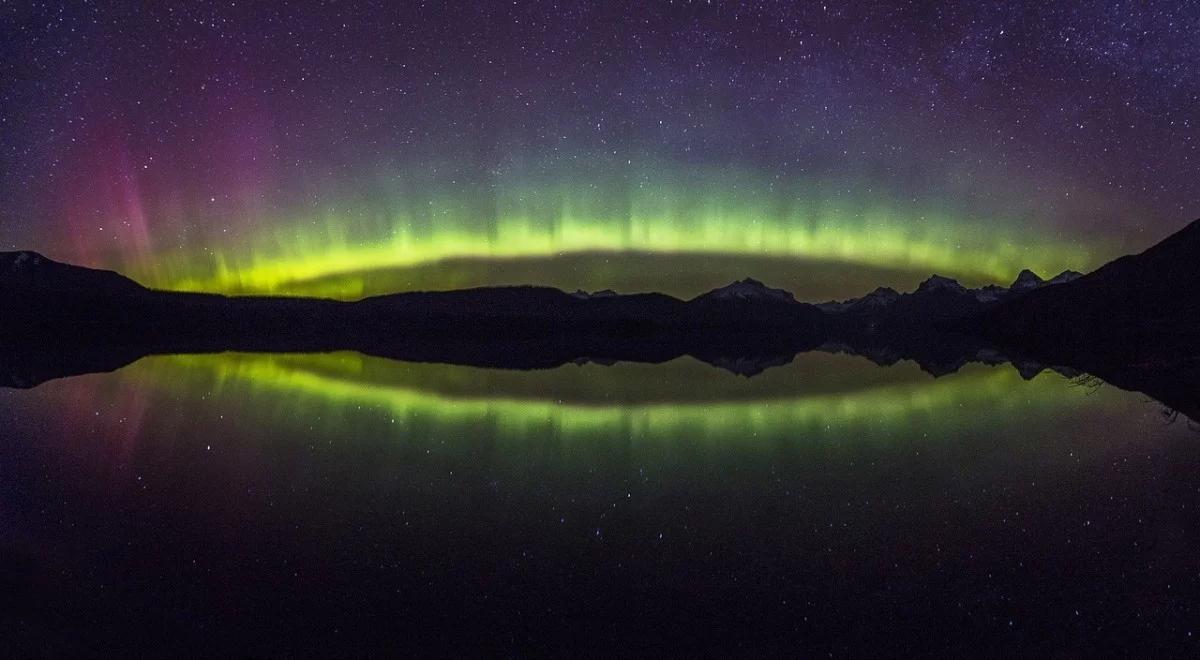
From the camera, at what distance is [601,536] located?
23.0 feet

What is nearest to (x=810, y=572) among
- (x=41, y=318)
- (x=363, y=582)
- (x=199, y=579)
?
(x=363, y=582)

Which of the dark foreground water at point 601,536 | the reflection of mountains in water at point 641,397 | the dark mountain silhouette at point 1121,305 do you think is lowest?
the dark foreground water at point 601,536

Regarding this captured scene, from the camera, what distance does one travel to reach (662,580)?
589 centimetres

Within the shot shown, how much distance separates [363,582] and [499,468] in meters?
4.67

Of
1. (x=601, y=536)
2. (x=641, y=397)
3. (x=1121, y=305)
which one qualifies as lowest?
(x=601, y=536)

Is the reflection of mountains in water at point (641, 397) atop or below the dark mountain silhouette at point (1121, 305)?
below

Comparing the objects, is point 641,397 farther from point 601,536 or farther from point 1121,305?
point 1121,305

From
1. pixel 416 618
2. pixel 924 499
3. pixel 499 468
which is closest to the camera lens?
pixel 416 618

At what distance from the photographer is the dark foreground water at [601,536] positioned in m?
4.88

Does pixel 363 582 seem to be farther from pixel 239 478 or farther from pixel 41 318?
pixel 41 318

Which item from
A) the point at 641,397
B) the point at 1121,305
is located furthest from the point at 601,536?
the point at 1121,305

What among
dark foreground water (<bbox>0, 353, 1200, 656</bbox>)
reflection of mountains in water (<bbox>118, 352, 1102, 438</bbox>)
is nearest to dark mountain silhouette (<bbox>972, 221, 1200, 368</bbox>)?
reflection of mountains in water (<bbox>118, 352, 1102, 438</bbox>)

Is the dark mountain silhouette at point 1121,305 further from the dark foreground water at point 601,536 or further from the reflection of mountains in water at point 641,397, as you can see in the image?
the dark foreground water at point 601,536

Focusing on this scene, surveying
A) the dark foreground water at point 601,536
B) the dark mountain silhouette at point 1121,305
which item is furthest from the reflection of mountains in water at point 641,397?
the dark mountain silhouette at point 1121,305
